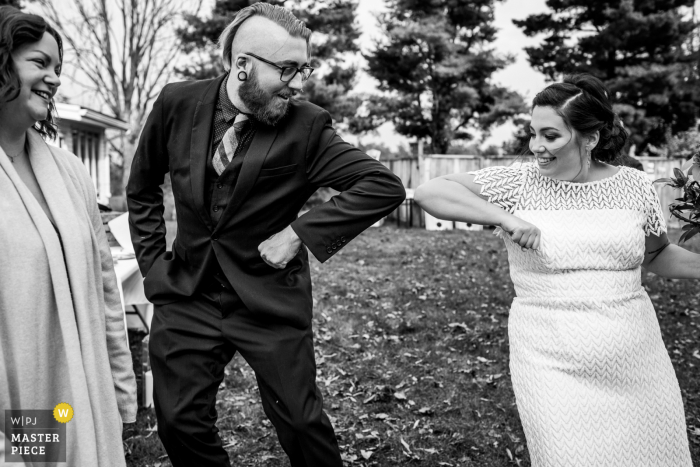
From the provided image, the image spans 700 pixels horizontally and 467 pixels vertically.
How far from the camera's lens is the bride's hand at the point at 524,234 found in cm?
299

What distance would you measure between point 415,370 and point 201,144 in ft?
13.2

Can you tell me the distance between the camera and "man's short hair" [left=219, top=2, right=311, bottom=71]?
10.3 ft

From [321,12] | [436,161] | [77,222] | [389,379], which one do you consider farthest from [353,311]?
[321,12]

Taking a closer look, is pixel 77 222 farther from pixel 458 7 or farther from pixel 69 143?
pixel 458 7

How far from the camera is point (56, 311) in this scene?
230 cm

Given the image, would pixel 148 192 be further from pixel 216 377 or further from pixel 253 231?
pixel 216 377

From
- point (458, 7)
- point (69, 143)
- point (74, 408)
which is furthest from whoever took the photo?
point (458, 7)

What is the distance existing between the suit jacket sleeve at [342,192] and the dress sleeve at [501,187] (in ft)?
1.31

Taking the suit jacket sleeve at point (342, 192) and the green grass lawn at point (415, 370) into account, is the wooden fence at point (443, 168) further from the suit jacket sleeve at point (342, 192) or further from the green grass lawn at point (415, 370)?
the suit jacket sleeve at point (342, 192)

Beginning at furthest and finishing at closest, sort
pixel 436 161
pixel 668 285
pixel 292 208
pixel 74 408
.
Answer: pixel 436 161 → pixel 668 285 → pixel 292 208 → pixel 74 408

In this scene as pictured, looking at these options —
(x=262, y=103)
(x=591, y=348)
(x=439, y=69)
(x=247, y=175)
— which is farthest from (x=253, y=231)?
(x=439, y=69)

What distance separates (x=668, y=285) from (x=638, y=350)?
839 centimetres

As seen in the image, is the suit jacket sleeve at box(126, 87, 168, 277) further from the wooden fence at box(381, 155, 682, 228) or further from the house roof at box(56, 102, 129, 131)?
the wooden fence at box(381, 155, 682, 228)

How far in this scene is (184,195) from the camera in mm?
3133
